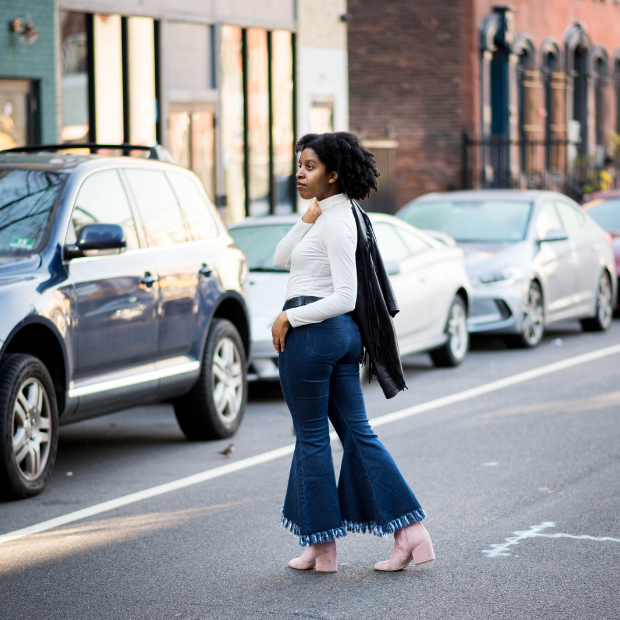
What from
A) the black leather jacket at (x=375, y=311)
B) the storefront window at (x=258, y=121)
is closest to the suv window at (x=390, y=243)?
the black leather jacket at (x=375, y=311)

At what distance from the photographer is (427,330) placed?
11758mm

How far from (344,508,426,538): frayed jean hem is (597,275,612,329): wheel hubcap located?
33.9 feet

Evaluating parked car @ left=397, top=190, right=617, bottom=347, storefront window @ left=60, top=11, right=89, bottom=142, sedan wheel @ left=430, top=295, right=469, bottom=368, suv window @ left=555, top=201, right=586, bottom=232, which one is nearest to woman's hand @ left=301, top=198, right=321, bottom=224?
sedan wheel @ left=430, top=295, right=469, bottom=368

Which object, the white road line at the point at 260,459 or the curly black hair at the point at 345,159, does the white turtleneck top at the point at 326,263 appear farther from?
the white road line at the point at 260,459

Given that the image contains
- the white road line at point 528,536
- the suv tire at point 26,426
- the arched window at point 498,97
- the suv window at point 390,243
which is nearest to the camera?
the white road line at point 528,536

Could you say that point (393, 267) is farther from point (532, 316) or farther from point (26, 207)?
point (26, 207)

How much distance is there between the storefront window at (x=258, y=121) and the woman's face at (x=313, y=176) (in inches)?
555

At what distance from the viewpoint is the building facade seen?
1474cm

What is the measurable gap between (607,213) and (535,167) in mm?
11748

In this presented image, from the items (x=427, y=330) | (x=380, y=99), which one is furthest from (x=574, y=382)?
(x=380, y=99)

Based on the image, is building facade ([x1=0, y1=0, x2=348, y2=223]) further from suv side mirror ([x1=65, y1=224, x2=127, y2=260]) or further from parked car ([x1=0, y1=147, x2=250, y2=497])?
suv side mirror ([x1=65, y1=224, x2=127, y2=260])

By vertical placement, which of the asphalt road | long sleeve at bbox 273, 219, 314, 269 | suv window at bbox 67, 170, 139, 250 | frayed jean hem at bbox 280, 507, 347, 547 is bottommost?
the asphalt road

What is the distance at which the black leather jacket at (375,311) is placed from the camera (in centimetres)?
532

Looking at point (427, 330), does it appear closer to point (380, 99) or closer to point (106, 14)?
point (106, 14)
